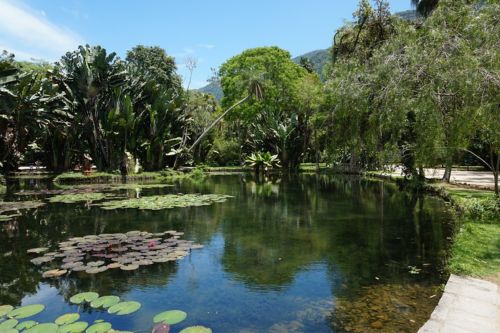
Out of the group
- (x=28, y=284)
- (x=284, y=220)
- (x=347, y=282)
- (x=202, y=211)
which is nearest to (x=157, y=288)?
(x=28, y=284)

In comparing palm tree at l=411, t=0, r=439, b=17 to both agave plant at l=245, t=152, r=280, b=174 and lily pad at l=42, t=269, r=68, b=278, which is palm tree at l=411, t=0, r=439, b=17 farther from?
lily pad at l=42, t=269, r=68, b=278

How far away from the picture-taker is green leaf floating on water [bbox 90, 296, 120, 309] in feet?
17.8

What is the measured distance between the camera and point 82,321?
5133 mm

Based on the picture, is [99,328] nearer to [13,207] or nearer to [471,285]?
[471,285]

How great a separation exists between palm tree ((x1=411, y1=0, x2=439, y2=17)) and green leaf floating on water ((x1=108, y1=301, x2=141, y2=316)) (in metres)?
28.0

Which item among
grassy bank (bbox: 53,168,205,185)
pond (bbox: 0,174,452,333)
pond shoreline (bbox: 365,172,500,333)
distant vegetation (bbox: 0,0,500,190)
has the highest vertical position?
distant vegetation (bbox: 0,0,500,190)

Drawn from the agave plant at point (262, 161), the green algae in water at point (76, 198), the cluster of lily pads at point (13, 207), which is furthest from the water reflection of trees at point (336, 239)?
the agave plant at point (262, 161)

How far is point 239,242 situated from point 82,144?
75.9 ft

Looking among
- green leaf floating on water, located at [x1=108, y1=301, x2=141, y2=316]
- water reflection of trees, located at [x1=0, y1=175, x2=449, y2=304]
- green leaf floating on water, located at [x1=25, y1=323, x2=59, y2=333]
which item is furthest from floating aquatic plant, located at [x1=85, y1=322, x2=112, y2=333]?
water reflection of trees, located at [x1=0, y1=175, x2=449, y2=304]

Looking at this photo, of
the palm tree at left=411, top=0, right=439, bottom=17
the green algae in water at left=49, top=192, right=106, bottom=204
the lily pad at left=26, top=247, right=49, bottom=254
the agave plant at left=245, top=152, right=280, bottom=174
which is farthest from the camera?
the agave plant at left=245, top=152, right=280, bottom=174

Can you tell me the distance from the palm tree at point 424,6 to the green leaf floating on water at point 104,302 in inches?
1099

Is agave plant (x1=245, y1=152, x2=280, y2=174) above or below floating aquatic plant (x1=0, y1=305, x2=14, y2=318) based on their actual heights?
above

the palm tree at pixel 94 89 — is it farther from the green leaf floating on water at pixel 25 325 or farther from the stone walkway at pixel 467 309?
the stone walkway at pixel 467 309

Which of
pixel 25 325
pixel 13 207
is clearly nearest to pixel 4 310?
pixel 25 325
